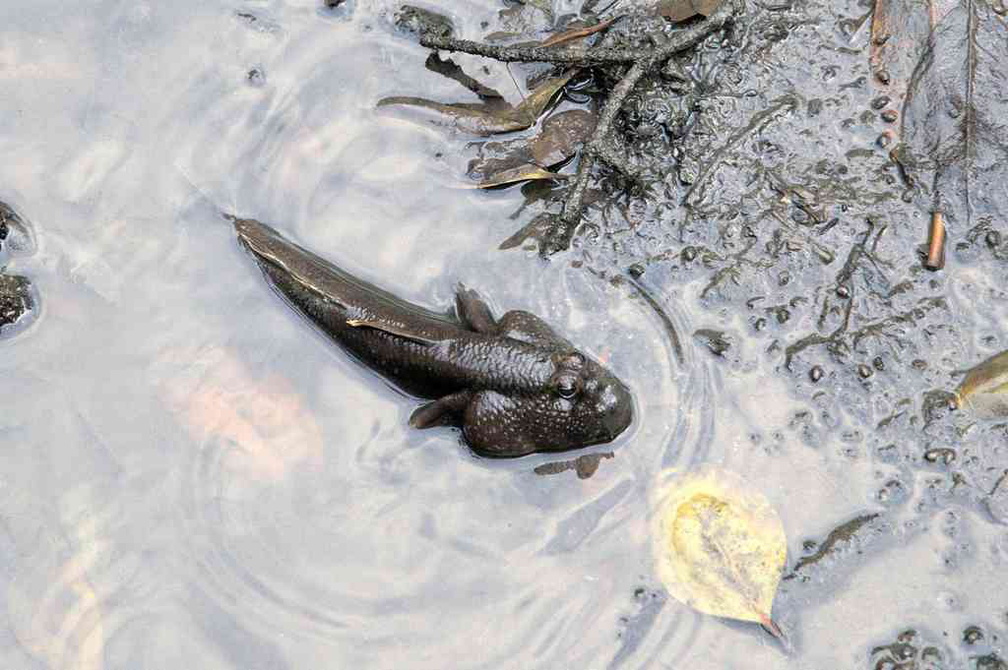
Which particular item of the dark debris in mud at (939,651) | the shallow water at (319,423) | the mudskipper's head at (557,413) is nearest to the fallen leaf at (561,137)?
the shallow water at (319,423)

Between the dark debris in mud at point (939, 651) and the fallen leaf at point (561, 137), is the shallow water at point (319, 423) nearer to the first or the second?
the dark debris in mud at point (939, 651)

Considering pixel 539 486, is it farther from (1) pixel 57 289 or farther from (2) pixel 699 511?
(1) pixel 57 289

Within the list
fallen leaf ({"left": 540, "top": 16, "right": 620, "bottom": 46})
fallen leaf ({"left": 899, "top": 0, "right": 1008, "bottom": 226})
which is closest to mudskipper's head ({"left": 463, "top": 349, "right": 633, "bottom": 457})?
fallen leaf ({"left": 540, "top": 16, "right": 620, "bottom": 46})

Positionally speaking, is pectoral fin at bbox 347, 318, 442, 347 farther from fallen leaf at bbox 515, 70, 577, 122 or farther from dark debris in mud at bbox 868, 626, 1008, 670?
dark debris in mud at bbox 868, 626, 1008, 670

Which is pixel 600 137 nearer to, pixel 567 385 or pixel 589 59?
pixel 589 59

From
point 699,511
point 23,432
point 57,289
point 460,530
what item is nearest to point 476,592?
point 460,530
